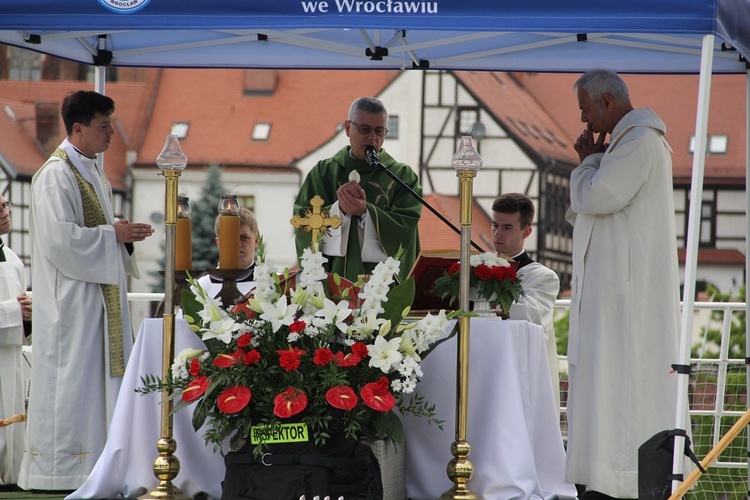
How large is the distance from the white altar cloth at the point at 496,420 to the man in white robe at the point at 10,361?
225 centimetres

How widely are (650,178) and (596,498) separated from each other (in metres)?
1.40

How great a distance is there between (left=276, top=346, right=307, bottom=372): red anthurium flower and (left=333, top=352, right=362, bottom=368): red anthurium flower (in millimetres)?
126

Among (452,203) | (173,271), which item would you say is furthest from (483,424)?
(452,203)

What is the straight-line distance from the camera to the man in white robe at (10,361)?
5.62 metres

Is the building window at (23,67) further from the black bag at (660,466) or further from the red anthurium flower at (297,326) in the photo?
the black bag at (660,466)

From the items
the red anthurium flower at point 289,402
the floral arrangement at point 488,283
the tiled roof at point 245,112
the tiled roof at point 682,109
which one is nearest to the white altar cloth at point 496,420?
the floral arrangement at point 488,283

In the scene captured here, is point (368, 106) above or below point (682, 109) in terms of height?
below

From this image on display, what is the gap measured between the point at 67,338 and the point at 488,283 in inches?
82.7

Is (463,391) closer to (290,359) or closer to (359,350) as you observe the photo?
(359,350)

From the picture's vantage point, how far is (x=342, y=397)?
153 inches

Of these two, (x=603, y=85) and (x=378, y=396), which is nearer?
(x=378, y=396)

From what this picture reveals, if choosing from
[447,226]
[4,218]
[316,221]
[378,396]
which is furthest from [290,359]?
[447,226]

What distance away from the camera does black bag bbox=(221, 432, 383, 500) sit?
389 centimetres

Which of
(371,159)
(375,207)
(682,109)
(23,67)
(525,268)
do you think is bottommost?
(525,268)
